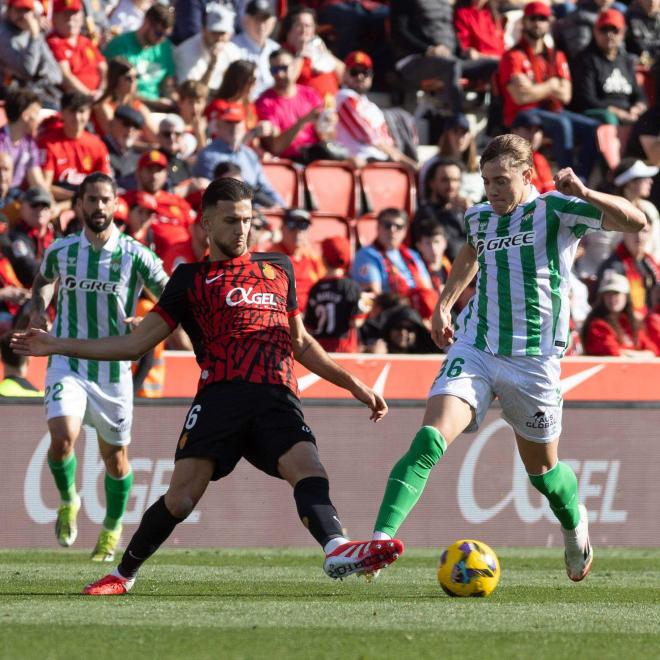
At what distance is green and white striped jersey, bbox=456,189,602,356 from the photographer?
733 cm

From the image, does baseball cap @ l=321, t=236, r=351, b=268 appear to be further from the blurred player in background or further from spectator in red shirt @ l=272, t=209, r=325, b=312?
the blurred player in background

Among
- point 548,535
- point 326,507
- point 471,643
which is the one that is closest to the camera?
point 471,643

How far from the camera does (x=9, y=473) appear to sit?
34.8 feet

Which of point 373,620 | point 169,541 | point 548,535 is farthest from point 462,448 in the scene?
point 373,620

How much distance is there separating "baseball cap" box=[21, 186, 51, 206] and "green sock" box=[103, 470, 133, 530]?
11.6 feet

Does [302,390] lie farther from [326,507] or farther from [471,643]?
[471,643]

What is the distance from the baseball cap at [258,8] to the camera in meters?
15.7

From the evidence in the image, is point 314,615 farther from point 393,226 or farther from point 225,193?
point 393,226

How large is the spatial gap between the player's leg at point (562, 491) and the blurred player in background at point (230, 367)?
1.02 meters

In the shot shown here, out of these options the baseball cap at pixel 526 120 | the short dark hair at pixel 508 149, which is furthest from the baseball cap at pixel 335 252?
the short dark hair at pixel 508 149

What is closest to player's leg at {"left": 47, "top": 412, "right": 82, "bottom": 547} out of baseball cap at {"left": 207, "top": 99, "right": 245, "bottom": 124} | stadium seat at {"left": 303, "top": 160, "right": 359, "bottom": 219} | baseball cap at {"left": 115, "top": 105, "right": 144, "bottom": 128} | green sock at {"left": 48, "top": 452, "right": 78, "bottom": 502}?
green sock at {"left": 48, "top": 452, "right": 78, "bottom": 502}

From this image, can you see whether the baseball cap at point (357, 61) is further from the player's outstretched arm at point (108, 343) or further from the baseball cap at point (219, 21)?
the player's outstretched arm at point (108, 343)

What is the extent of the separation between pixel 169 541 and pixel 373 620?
503 cm

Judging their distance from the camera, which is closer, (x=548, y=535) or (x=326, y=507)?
(x=326, y=507)
